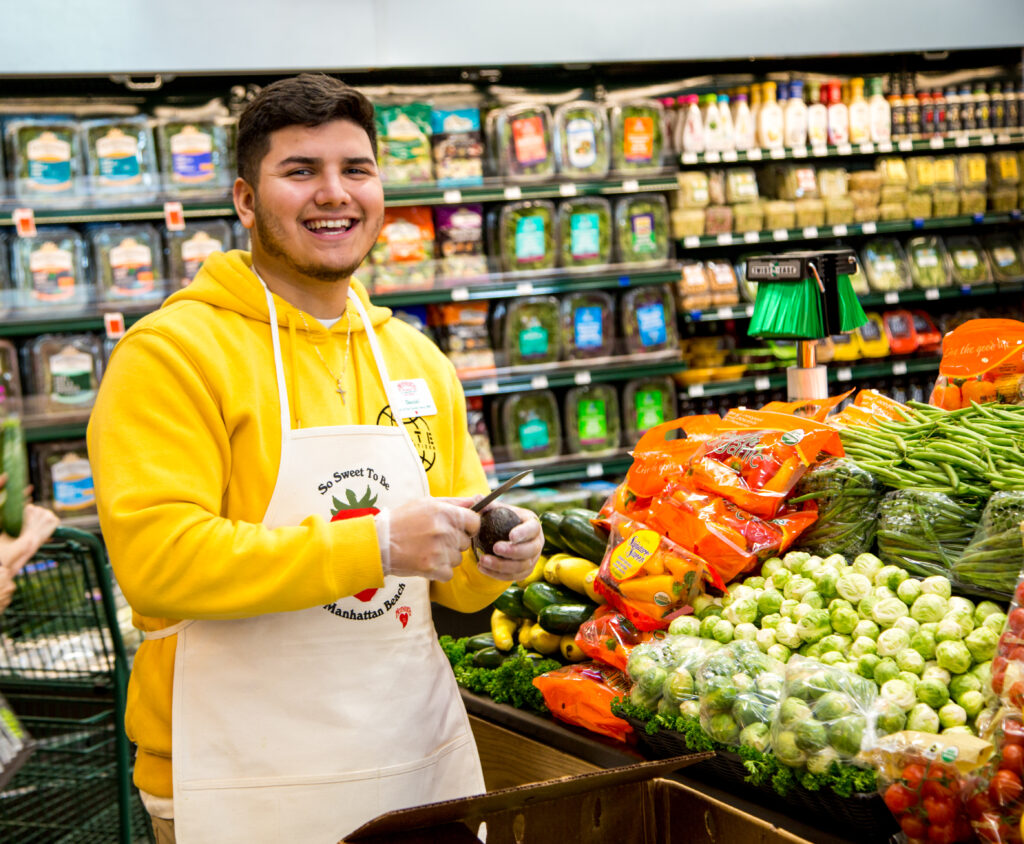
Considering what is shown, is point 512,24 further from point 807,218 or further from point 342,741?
point 342,741

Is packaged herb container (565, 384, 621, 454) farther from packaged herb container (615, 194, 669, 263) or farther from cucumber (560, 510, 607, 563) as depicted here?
cucumber (560, 510, 607, 563)

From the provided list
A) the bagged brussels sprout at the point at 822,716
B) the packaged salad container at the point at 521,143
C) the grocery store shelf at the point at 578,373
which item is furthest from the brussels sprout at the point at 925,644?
the packaged salad container at the point at 521,143

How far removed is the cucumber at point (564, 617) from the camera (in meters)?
2.32

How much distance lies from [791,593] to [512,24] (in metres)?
4.07

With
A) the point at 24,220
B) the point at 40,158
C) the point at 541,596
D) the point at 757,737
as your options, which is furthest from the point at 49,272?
the point at 757,737

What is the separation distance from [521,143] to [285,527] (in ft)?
13.4

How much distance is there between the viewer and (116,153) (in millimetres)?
4707

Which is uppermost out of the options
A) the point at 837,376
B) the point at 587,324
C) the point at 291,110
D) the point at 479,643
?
the point at 291,110

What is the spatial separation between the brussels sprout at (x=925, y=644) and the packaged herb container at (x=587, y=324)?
3822 millimetres

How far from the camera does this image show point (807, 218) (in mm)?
5867

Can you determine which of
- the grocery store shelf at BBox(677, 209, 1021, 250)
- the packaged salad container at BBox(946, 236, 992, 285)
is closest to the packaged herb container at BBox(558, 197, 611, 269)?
the grocery store shelf at BBox(677, 209, 1021, 250)

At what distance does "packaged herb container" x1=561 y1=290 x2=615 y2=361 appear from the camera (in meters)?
5.48

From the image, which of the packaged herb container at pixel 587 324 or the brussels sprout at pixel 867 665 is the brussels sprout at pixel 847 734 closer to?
the brussels sprout at pixel 867 665

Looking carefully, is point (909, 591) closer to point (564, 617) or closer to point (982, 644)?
point (982, 644)
